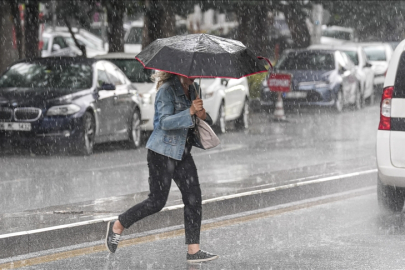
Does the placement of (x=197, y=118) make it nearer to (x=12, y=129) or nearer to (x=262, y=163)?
(x=262, y=163)

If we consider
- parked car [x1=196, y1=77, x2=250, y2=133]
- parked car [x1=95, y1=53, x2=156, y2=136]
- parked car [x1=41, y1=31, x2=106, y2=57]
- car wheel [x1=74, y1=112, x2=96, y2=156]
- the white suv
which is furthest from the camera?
parked car [x1=41, y1=31, x2=106, y2=57]

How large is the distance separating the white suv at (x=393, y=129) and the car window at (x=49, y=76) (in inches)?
286

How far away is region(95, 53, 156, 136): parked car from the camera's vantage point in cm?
1747

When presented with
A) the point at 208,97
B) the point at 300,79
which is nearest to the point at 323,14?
the point at 300,79

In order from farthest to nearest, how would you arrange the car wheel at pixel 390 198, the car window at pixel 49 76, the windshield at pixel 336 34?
the windshield at pixel 336 34
the car window at pixel 49 76
the car wheel at pixel 390 198

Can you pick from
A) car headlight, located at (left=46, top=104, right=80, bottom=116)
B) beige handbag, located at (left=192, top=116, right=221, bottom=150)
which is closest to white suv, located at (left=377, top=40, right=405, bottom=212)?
beige handbag, located at (left=192, top=116, right=221, bottom=150)

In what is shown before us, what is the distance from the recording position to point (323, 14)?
112 feet

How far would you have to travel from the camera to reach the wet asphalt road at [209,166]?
1072cm

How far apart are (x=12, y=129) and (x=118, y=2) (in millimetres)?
7729

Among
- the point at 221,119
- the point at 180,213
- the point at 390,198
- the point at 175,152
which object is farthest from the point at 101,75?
the point at 175,152

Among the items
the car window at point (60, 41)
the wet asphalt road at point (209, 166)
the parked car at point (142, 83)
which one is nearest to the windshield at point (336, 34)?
the car window at point (60, 41)

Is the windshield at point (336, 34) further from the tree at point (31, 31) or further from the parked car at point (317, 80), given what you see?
the tree at point (31, 31)

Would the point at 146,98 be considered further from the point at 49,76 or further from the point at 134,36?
the point at 134,36

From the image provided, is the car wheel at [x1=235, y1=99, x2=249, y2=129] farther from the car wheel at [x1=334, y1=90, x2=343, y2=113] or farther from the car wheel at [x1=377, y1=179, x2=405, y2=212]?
the car wheel at [x1=377, y1=179, x2=405, y2=212]
